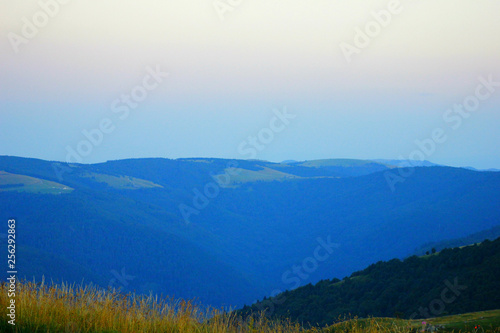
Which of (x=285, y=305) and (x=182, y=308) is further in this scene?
(x=285, y=305)

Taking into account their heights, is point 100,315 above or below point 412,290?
above

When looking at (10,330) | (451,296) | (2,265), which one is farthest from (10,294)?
(2,265)

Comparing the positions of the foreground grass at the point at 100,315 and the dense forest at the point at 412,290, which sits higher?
the foreground grass at the point at 100,315

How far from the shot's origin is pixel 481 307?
1751 inches

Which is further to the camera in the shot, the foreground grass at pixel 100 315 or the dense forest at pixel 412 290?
the dense forest at pixel 412 290

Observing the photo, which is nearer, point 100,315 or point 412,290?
point 100,315

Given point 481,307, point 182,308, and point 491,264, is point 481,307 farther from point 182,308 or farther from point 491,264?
point 182,308

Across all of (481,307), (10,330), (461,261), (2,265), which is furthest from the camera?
(2,265)

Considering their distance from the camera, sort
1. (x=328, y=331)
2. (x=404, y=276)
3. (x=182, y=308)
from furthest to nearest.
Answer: (x=404, y=276), (x=328, y=331), (x=182, y=308)

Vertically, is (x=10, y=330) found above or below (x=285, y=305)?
above

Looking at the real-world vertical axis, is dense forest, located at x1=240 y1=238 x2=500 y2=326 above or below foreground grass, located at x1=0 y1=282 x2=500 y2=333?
below

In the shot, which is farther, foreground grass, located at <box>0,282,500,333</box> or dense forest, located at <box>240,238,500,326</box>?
dense forest, located at <box>240,238,500,326</box>

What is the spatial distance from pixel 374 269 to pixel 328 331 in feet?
222

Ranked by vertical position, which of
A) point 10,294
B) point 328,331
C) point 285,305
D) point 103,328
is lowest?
point 285,305
